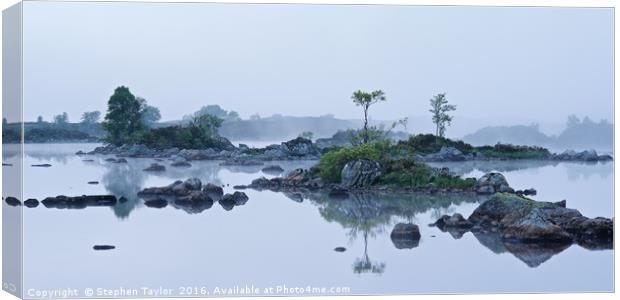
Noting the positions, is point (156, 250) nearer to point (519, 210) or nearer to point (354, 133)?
point (354, 133)

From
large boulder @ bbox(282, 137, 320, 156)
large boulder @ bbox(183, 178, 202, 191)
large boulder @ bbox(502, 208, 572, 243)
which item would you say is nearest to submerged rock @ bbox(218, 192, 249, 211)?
large boulder @ bbox(183, 178, 202, 191)

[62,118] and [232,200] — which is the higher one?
[62,118]

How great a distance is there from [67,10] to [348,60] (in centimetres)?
317

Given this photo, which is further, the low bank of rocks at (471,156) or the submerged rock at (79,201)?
the low bank of rocks at (471,156)

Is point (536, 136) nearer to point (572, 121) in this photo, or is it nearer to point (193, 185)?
point (572, 121)

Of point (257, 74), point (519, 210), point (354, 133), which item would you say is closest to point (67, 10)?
point (257, 74)

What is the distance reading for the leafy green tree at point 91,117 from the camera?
11.1 metres

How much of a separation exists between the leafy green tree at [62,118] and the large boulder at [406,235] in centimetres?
386

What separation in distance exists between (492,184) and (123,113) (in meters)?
5.20

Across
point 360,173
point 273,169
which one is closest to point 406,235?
point 273,169

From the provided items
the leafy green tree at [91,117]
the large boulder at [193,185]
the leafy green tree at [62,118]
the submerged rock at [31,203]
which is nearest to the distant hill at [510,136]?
the large boulder at [193,185]

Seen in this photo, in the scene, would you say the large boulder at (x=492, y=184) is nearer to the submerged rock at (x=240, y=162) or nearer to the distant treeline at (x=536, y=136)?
the distant treeline at (x=536, y=136)

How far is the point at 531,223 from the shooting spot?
11.5 m

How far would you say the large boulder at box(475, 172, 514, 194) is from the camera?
1311 cm
